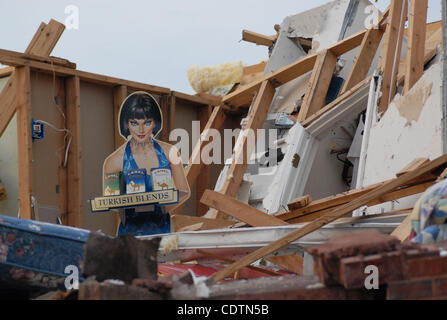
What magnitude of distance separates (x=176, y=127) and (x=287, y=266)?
6.33m

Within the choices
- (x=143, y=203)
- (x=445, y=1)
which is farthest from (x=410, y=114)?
(x=143, y=203)

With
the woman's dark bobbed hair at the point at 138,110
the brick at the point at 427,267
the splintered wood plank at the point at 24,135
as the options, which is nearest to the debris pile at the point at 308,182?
the brick at the point at 427,267

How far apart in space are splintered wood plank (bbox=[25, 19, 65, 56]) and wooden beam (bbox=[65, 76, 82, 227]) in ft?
1.86

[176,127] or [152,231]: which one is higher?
[176,127]

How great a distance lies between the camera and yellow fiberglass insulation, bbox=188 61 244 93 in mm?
11883

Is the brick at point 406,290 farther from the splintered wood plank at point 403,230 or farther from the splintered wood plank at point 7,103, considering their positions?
the splintered wood plank at point 7,103

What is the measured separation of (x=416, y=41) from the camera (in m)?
7.69

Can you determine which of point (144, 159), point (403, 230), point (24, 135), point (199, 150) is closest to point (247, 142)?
point (199, 150)

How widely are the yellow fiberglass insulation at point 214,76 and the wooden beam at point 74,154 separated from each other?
7.93 feet

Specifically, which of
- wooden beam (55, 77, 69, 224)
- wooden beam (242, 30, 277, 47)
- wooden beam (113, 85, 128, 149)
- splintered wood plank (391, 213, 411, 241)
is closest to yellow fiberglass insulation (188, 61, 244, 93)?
wooden beam (242, 30, 277, 47)

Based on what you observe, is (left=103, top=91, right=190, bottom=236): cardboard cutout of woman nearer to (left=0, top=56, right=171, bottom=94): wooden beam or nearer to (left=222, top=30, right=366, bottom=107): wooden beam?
(left=0, top=56, right=171, bottom=94): wooden beam

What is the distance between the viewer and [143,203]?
7.90 metres

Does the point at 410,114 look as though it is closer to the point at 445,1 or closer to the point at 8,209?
the point at 445,1

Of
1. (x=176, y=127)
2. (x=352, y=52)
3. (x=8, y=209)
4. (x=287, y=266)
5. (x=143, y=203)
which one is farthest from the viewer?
(x=176, y=127)
